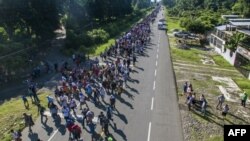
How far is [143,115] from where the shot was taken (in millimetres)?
26172

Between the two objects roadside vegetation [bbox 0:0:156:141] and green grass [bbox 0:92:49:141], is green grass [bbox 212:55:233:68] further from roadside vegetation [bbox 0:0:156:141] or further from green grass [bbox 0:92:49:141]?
green grass [bbox 0:92:49:141]

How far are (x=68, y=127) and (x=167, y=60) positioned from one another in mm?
29508

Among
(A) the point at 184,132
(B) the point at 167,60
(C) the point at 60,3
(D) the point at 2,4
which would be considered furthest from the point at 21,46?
(A) the point at 184,132

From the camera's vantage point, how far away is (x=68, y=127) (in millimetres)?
21562

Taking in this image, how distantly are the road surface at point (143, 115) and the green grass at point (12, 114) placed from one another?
4.80ft

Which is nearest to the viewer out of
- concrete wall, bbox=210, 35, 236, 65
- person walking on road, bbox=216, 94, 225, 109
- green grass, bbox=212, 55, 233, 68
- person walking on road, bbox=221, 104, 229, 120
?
person walking on road, bbox=221, 104, 229, 120

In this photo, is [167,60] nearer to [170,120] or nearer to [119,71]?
[119,71]

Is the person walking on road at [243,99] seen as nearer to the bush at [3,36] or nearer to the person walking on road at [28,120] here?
the person walking on road at [28,120]

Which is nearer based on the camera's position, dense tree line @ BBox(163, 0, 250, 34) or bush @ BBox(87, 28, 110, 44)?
bush @ BBox(87, 28, 110, 44)

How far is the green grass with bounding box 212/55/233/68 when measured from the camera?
4960cm

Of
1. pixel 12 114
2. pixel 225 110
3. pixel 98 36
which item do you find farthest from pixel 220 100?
pixel 98 36

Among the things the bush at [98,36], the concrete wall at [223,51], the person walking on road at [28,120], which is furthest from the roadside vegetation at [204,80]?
the bush at [98,36]

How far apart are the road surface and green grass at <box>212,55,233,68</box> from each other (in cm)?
1342

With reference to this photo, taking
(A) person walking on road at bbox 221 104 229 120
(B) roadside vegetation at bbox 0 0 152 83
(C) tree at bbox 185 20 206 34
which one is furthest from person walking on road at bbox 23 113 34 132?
(C) tree at bbox 185 20 206 34
